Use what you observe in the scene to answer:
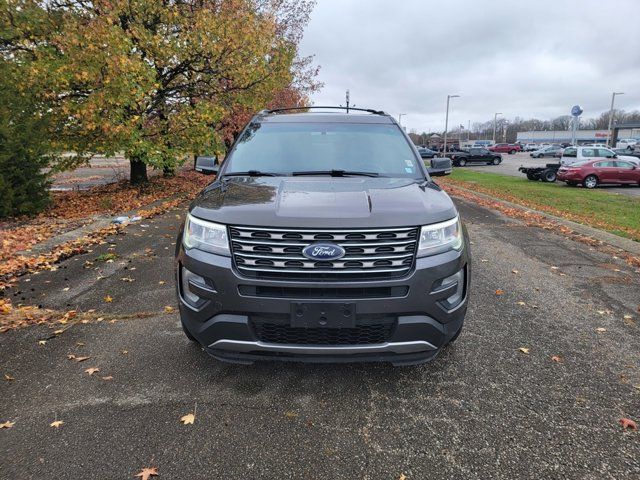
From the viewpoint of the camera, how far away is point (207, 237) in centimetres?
278

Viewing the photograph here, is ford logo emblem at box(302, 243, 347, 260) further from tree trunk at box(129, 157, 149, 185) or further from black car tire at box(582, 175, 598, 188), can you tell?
black car tire at box(582, 175, 598, 188)

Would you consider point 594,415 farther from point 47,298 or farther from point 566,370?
point 47,298

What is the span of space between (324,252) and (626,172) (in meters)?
23.1

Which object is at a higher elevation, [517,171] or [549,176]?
[549,176]

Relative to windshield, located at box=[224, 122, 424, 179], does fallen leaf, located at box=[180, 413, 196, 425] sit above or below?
below

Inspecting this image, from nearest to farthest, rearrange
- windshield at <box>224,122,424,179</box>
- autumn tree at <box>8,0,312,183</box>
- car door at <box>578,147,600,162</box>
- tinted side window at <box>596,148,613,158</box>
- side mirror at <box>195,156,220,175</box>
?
1. windshield at <box>224,122,424,179</box>
2. side mirror at <box>195,156,220,175</box>
3. autumn tree at <box>8,0,312,183</box>
4. tinted side window at <box>596,148,613,158</box>
5. car door at <box>578,147,600,162</box>

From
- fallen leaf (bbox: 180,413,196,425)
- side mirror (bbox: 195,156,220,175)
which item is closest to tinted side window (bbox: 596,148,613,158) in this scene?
side mirror (bbox: 195,156,220,175)

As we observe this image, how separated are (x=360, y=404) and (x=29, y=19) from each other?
1288cm

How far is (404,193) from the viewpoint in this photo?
3.09 metres

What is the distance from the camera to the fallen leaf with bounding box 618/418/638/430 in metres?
2.60

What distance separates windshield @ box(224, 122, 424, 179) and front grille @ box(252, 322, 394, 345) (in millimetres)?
1535

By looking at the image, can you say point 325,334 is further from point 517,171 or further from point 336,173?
point 517,171

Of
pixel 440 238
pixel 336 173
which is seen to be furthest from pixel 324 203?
pixel 336 173

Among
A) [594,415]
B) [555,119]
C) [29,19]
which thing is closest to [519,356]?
[594,415]
